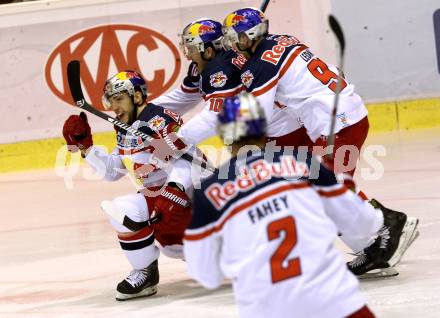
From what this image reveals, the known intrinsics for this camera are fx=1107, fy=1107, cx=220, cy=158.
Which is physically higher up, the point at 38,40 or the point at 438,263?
the point at 38,40

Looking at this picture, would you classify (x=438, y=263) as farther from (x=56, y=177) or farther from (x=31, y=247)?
(x=56, y=177)

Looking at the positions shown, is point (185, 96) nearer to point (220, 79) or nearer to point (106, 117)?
point (106, 117)

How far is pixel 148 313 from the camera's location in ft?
14.5

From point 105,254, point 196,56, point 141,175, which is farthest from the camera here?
point 105,254

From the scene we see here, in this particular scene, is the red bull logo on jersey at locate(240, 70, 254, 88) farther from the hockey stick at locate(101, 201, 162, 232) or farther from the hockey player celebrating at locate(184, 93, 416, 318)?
the hockey player celebrating at locate(184, 93, 416, 318)

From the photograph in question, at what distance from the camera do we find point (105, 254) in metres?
5.67

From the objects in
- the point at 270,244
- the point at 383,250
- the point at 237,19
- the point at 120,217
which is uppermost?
the point at 237,19

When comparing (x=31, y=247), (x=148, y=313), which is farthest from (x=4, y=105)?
(x=148, y=313)

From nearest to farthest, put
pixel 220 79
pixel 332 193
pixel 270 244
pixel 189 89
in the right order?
1. pixel 270 244
2. pixel 332 193
3. pixel 220 79
4. pixel 189 89

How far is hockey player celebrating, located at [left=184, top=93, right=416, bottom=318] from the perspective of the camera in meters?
2.65

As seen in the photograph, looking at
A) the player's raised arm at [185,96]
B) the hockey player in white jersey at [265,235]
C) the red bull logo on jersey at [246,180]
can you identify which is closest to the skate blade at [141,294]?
the player's raised arm at [185,96]

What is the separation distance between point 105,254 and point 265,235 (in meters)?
3.10

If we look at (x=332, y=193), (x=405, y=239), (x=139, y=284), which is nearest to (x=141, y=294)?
(x=139, y=284)

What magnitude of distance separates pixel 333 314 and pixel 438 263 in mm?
2196
